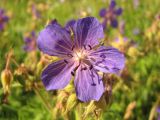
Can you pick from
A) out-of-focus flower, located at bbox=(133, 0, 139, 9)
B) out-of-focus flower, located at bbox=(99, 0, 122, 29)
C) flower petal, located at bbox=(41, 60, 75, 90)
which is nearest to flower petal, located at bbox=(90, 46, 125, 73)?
flower petal, located at bbox=(41, 60, 75, 90)

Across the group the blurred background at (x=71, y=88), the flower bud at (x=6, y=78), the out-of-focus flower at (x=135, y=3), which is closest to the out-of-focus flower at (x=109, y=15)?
the blurred background at (x=71, y=88)

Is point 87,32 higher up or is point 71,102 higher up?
point 87,32

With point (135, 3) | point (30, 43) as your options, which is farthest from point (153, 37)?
point (135, 3)

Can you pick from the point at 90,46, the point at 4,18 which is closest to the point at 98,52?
the point at 90,46

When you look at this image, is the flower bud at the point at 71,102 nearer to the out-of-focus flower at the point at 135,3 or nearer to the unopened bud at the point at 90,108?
the unopened bud at the point at 90,108

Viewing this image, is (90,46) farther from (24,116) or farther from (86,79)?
(24,116)

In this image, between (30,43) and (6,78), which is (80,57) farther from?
(30,43)

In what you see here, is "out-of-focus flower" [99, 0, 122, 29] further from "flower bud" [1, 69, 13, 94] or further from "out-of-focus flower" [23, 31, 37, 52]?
"flower bud" [1, 69, 13, 94]
